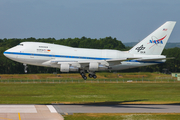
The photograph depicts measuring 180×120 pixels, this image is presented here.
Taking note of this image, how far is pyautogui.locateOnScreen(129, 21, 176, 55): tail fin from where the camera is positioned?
217 feet

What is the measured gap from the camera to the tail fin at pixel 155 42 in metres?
66.2

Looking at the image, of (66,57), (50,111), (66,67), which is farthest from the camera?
(66,57)

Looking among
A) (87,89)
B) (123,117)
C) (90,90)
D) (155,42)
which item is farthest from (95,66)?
(87,89)

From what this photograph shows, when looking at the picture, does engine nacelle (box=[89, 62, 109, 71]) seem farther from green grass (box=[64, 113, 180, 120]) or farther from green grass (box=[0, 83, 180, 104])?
green grass (box=[0, 83, 180, 104])

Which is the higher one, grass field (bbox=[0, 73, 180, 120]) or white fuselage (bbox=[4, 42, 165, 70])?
white fuselage (bbox=[4, 42, 165, 70])

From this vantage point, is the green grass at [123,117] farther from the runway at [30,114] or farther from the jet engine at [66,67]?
the jet engine at [66,67]

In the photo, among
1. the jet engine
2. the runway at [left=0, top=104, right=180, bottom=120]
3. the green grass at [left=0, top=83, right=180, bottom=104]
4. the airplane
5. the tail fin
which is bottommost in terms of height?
the green grass at [left=0, top=83, right=180, bottom=104]

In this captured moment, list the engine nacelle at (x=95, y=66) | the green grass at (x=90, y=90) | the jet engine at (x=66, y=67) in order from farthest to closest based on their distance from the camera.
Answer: the green grass at (x=90, y=90), the engine nacelle at (x=95, y=66), the jet engine at (x=66, y=67)

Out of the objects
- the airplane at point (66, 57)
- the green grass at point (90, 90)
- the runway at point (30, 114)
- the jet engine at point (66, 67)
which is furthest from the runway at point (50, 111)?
the green grass at point (90, 90)

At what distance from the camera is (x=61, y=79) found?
12581 centimetres

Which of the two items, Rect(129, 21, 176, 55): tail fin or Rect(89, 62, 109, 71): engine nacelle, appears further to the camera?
Rect(129, 21, 176, 55): tail fin

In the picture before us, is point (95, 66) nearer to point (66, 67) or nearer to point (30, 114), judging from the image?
point (66, 67)

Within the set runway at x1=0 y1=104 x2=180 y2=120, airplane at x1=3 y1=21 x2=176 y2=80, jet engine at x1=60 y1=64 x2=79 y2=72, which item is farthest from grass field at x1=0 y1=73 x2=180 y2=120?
jet engine at x1=60 y1=64 x2=79 y2=72

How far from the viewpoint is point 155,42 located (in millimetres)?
66875
